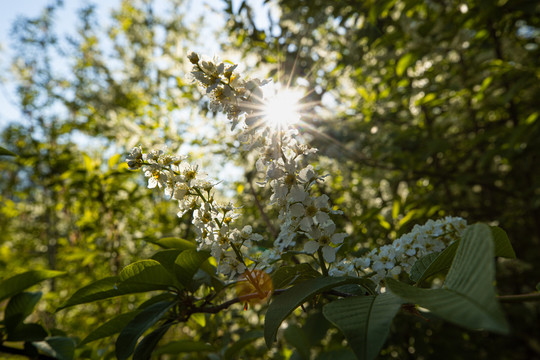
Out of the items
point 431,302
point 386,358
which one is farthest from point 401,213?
point 431,302

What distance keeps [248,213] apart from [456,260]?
1.58 meters

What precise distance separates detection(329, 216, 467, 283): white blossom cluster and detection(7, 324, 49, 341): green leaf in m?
0.86

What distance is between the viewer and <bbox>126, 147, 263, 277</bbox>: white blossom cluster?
2.63 ft

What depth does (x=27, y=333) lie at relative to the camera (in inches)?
40.5

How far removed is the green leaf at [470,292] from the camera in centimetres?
34

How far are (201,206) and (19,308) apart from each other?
2.28 ft

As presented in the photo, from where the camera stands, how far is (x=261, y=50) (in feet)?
7.64

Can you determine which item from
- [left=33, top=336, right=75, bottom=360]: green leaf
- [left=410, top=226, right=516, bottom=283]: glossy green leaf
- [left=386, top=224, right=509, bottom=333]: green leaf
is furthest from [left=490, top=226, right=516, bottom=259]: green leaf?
[left=33, top=336, right=75, bottom=360]: green leaf

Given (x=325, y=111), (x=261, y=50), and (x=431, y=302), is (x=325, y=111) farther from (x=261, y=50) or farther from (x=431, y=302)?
(x=431, y=302)

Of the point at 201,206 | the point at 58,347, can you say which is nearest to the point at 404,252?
the point at 201,206

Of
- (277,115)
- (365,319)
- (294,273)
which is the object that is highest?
(277,115)

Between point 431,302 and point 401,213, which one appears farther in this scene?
point 401,213

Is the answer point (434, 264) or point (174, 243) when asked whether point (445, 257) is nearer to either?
point (434, 264)

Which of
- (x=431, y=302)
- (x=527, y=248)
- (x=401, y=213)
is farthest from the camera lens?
(x=527, y=248)
